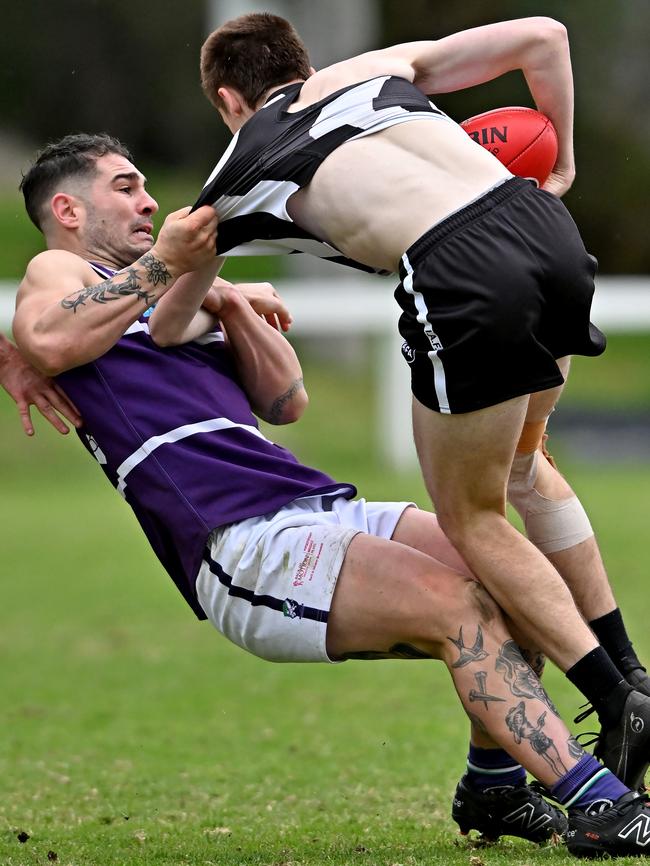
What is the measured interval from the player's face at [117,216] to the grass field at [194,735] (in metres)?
1.96

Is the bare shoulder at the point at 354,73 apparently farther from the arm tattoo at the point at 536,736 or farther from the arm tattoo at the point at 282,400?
the arm tattoo at the point at 536,736

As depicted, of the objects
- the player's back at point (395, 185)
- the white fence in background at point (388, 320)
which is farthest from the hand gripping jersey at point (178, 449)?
the white fence in background at point (388, 320)

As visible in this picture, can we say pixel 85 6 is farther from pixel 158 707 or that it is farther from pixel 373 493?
pixel 158 707

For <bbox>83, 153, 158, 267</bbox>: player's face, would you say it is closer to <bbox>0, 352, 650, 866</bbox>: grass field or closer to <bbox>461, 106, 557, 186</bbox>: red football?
<bbox>461, 106, 557, 186</bbox>: red football

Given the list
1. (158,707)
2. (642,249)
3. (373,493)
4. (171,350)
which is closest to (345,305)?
(373,493)

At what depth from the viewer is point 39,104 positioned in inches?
1652

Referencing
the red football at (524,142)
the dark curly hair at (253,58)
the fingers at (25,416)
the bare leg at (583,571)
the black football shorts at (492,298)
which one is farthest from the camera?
the fingers at (25,416)

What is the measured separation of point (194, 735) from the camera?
23.5 ft

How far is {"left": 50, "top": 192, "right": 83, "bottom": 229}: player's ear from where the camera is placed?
493 cm

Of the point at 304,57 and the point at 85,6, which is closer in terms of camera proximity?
the point at 304,57

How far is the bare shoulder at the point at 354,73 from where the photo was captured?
13.8ft

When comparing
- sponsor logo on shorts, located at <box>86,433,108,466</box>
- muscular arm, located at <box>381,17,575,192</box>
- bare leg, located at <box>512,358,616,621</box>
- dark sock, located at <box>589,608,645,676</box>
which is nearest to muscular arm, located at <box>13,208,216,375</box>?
sponsor logo on shorts, located at <box>86,433,108,466</box>

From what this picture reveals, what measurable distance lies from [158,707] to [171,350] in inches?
145

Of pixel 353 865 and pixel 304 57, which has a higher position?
pixel 304 57
